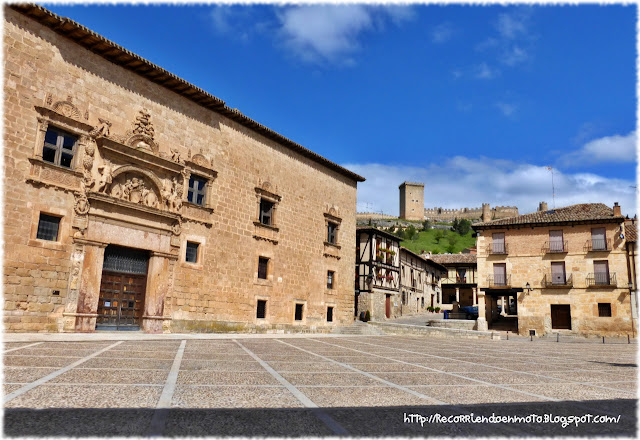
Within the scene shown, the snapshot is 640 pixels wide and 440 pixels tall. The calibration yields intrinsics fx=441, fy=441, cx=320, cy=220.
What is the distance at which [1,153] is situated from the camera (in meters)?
12.0

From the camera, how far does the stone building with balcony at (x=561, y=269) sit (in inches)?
1006

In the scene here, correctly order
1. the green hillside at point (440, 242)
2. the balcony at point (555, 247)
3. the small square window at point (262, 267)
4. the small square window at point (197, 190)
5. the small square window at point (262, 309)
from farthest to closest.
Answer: the green hillside at point (440, 242) → the balcony at point (555, 247) → the small square window at point (262, 267) → the small square window at point (262, 309) → the small square window at point (197, 190)

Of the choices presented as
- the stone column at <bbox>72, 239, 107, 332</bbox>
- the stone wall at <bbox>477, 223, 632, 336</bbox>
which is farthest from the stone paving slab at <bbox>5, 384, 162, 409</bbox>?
the stone wall at <bbox>477, 223, 632, 336</bbox>

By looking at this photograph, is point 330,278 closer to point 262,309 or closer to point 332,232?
point 332,232

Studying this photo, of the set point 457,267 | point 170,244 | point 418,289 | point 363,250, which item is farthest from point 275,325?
point 457,267

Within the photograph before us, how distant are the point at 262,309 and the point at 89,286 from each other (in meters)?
7.69

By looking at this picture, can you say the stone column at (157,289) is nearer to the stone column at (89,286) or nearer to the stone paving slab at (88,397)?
the stone column at (89,286)

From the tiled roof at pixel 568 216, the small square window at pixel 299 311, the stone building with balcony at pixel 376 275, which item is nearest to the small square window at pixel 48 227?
the small square window at pixel 299 311

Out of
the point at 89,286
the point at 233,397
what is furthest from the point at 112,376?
the point at 89,286

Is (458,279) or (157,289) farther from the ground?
(458,279)

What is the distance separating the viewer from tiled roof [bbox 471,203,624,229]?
2692 cm

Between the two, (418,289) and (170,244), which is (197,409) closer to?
(170,244)

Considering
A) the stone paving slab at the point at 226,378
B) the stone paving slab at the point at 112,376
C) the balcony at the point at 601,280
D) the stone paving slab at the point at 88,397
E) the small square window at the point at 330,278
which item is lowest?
the stone paving slab at the point at 226,378

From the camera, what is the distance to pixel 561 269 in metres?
27.1
